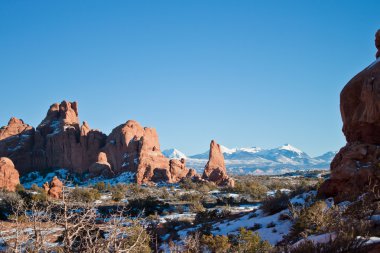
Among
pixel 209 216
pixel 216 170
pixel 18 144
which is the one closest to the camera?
pixel 209 216

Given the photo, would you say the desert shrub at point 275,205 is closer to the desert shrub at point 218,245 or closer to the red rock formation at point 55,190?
the desert shrub at point 218,245

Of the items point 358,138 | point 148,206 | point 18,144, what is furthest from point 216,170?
point 358,138

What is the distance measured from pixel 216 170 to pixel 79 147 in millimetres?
25269

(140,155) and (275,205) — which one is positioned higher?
(140,155)

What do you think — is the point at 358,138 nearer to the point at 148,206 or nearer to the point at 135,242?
the point at 135,242

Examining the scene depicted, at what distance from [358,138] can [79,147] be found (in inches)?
2284

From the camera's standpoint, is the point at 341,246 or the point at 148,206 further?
the point at 148,206

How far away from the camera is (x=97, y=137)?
224ft

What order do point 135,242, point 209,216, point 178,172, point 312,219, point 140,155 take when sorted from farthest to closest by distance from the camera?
point 140,155 < point 178,172 < point 209,216 < point 312,219 < point 135,242

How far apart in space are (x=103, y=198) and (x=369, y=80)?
29.4 metres

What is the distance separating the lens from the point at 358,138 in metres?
14.8

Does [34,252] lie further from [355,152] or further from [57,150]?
[57,150]

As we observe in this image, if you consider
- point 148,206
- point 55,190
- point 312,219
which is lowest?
point 148,206

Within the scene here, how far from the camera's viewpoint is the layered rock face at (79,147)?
200 feet
